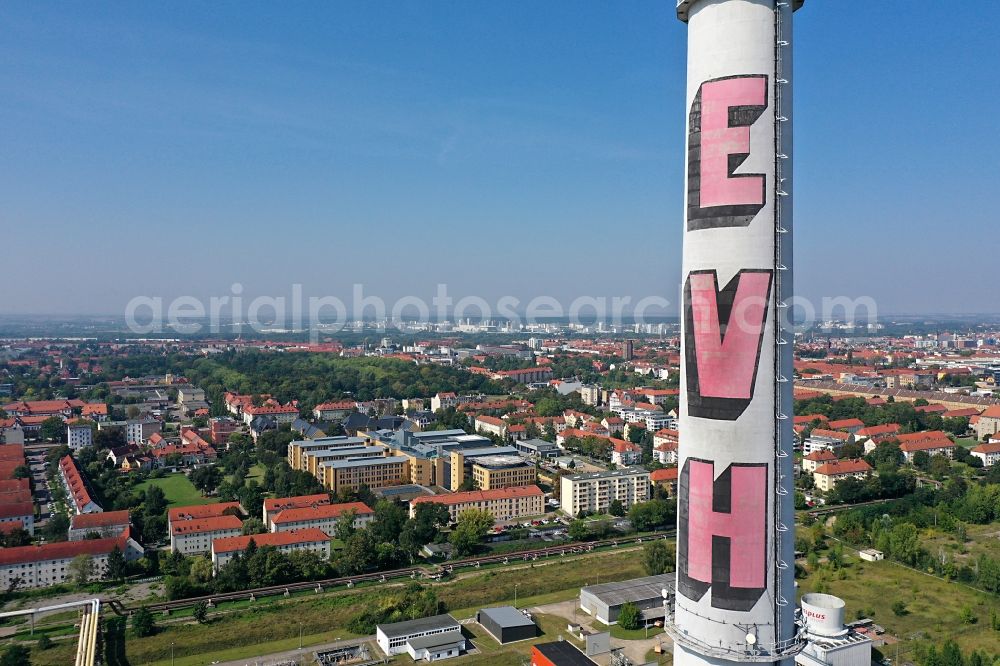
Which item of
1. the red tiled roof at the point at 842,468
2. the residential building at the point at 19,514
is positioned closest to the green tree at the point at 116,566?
the residential building at the point at 19,514

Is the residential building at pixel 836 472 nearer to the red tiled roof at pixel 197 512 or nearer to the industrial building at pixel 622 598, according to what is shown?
the industrial building at pixel 622 598

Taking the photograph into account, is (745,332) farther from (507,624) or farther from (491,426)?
(491,426)

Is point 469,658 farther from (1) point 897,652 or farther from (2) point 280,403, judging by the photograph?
(2) point 280,403

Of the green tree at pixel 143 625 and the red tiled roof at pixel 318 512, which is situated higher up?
the red tiled roof at pixel 318 512

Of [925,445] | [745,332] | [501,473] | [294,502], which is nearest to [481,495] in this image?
[501,473]

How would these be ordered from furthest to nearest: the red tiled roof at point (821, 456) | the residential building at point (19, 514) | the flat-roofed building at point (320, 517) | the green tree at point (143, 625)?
the red tiled roof at point (821, 456), the residential building at point (19, 514), the flat-roofed building at point (320, 517), the green tree at point (143, 625)

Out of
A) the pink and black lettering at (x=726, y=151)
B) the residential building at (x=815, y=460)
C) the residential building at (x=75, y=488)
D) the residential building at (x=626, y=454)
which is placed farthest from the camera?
the residential building at (x=626, y=454)
